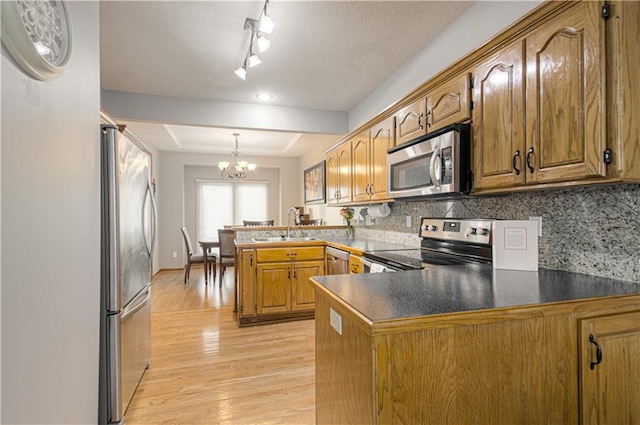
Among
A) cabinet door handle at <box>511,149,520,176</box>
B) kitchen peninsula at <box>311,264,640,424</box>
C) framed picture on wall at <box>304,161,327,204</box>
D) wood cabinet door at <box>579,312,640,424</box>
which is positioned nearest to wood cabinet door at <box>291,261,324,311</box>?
framed picture on wall at <box>304,161,327,204</box>

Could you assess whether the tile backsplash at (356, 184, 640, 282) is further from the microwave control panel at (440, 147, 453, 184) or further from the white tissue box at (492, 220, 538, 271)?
the microwave control panel at (440, 147, 453, 184)

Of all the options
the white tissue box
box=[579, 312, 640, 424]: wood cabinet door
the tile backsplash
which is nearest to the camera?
box=[579, 312, 640, 424]: wood cabinet door

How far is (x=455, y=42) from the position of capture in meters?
2.40

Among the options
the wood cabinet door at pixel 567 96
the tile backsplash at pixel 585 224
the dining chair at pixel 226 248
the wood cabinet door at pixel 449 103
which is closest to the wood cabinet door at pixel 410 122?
the wood cabinet door at pixel 449 103

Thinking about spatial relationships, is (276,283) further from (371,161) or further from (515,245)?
(515,245)

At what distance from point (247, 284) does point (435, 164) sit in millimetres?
2283

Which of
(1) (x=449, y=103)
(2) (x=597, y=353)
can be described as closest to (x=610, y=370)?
(2) (x=597, y=353)

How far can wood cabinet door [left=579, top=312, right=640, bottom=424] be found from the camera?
1093 mm

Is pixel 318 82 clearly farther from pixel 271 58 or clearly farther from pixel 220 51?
pixel 220 51

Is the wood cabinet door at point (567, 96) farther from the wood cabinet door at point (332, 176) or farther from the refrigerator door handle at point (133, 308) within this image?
the wood cabinet door at point (332, 176)

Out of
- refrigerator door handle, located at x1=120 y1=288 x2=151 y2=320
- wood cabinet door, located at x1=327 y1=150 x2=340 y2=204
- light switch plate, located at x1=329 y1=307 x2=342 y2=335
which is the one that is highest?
wood cabinet door, located at x1=327 y1=150 x2=340 y2=204

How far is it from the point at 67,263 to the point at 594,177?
2.16m

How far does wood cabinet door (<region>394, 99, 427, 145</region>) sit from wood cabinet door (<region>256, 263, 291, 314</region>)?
5.93 feet

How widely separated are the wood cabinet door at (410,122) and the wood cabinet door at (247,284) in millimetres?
1891
